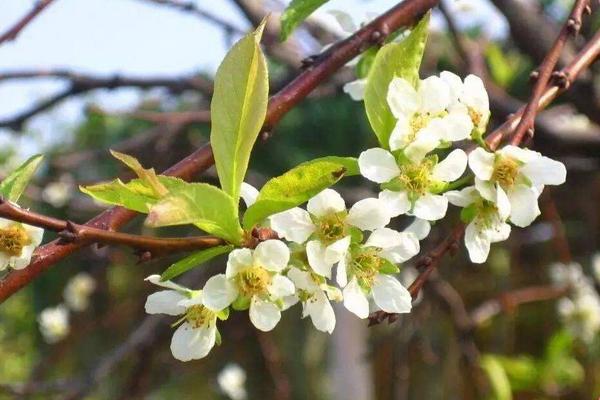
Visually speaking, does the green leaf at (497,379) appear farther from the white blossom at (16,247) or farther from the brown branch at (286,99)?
the white blossom at (16,247)

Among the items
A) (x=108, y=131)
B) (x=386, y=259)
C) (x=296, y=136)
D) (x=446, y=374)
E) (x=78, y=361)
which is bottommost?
(x=78, y=361)

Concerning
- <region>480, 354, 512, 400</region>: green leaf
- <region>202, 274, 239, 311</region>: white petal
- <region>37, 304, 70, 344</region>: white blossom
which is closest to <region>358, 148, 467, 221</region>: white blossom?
<region>202, 274, 239, 311</region>: white petal

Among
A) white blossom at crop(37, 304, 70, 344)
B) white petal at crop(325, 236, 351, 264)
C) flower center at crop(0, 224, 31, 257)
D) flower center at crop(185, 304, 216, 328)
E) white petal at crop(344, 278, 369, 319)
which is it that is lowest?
white blossom at crop(37, 304, 70, 344)

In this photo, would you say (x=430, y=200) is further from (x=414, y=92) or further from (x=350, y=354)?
(x=350, y=354)

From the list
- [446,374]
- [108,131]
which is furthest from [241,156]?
[108,131]

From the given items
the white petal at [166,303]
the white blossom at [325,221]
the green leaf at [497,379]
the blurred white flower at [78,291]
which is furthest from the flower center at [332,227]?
the blurred white flower at [78,291]

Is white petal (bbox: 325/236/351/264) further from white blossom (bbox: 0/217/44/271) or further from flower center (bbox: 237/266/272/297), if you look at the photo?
white blossom (bbox: 0/217/44/271)
